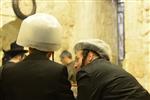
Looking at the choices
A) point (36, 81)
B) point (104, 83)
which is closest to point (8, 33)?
point (104, 83)

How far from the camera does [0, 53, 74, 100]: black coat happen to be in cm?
244

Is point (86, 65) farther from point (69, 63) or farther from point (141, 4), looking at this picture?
point (69, 63)

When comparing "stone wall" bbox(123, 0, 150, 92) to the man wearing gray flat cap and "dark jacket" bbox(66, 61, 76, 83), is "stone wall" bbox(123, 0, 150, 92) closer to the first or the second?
"dark jacket" bbox(66, 61, 76, 83)

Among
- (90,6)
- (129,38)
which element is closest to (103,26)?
(90,6)

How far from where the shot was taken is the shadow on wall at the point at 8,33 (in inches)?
249

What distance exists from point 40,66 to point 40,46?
0.12 metres

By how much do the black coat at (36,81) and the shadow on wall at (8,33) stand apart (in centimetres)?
389

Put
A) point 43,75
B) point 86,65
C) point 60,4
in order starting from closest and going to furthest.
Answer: point 43,75 < point 86,65 < point 60,4

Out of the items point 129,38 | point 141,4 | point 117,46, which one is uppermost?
point 141,4

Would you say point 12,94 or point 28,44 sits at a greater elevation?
point 28,44

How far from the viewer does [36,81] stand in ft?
8.09

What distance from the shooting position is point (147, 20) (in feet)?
18.7

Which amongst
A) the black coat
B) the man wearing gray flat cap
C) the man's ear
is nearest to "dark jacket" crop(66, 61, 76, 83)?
the man's ear

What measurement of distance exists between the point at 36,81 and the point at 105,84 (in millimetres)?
682
